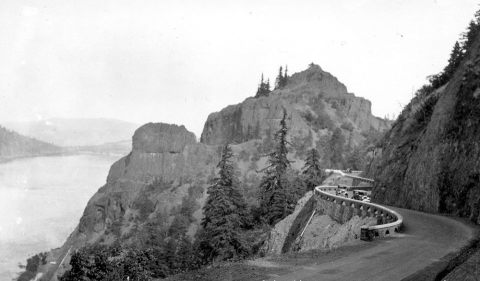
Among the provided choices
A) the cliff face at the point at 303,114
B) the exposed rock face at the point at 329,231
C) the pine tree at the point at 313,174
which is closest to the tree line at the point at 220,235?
the pine tree at the point at 313,174

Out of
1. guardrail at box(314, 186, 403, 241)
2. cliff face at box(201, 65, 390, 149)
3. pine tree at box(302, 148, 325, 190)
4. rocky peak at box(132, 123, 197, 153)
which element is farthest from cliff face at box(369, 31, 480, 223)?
rocky peak at box(132, 123, 197, 153)

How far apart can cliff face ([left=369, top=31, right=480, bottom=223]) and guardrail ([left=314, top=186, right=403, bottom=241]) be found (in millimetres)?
4372

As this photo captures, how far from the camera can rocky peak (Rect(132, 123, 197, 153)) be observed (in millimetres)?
121875

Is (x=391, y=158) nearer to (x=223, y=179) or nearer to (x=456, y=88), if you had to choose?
(x=456, y=88)

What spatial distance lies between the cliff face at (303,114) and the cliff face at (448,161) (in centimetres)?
8616

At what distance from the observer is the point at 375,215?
27062 millimetres

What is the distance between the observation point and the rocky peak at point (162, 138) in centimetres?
12188

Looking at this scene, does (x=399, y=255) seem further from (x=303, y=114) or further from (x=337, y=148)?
(x=303, y=114)

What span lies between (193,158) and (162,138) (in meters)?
14.5

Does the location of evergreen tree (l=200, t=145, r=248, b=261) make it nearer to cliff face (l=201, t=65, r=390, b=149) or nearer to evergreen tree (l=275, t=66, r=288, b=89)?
cliff face (l=201, t=65, r=390, b=149)

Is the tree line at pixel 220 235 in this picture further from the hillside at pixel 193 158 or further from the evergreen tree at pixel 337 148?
the evergreen tree at pixel 337 148

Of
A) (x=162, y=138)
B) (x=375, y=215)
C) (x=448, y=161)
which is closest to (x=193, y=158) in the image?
(x=162, y=138)

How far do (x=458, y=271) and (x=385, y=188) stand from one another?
2728 centimetres

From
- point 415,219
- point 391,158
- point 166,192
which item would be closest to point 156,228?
point 166,192
